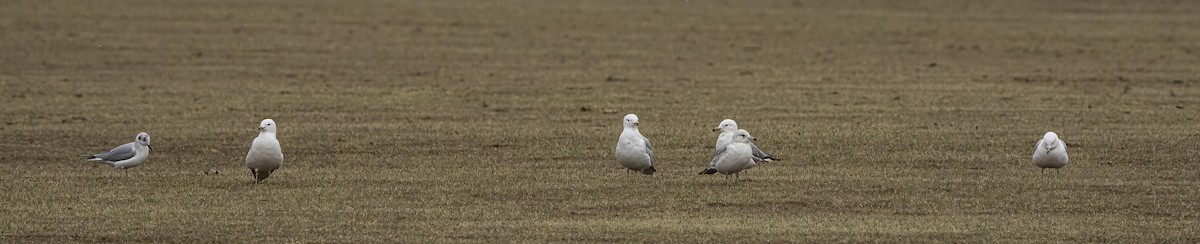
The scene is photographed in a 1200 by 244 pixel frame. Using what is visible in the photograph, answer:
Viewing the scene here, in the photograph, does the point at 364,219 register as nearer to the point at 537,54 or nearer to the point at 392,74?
the point at 392,74

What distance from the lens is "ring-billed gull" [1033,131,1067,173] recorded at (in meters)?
13.2

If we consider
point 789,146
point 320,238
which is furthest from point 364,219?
point 789,146

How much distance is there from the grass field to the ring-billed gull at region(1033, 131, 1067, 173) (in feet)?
0.56

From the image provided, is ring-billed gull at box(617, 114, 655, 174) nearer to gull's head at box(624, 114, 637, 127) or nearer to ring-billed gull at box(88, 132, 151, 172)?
gull's head at box(624, 114, 637, 127)

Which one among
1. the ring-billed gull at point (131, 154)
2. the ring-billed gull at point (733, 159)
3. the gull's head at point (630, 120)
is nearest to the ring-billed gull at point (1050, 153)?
the ring-billed gull at point (733, 159)

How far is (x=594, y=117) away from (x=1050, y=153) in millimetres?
6734

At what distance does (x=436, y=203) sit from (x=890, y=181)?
3.33 metres

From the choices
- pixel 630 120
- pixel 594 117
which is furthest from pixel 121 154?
pixel 594 117

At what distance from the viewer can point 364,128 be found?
17844mm

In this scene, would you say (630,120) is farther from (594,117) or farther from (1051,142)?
(594,117)

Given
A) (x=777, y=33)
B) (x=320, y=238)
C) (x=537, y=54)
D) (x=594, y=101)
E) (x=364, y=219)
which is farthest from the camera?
(x=777, y=33)

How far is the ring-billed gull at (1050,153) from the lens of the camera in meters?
13.2

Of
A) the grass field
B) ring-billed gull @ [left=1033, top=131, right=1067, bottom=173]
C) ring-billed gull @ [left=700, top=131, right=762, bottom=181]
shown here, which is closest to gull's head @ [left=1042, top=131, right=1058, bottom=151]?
ring-billed gull @ [left=1033, top=131, right=1067, bottom=173]

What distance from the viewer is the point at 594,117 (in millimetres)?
19141
